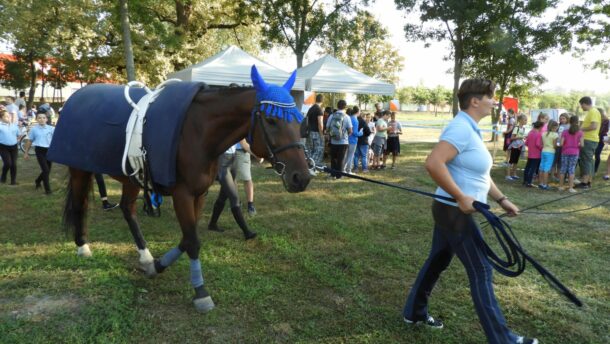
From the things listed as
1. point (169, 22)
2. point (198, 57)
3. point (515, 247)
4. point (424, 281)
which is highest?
point (169, 22)

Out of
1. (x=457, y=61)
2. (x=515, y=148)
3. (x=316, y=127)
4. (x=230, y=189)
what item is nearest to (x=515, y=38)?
(x=457, y=61)

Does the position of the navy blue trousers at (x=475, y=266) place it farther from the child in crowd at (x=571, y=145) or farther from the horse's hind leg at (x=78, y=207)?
the child in crowd at (x=571, y=145)

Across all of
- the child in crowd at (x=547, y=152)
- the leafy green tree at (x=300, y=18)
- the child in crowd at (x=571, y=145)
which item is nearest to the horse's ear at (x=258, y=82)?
the child in crowd at (x=571, y=145)

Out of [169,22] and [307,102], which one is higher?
[169,22]

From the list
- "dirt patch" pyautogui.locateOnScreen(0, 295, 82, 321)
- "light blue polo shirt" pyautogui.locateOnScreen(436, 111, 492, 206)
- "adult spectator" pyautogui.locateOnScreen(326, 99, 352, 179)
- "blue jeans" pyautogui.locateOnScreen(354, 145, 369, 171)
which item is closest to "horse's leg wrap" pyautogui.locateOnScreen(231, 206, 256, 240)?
"dirt patch" pyautogui.locateOnScreen(0, 295, 82, 321)

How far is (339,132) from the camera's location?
8711mm

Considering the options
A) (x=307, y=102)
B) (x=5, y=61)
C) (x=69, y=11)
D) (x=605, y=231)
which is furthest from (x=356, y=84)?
(x=5, y=61)

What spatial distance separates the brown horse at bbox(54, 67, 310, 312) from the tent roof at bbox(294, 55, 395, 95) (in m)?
8.97

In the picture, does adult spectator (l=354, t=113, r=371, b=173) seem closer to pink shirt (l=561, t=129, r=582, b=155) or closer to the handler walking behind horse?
pink shirt (l=561, t=129, r=582, b=155)

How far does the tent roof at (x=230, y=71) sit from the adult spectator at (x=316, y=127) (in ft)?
7.80

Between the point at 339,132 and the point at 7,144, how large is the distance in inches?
274

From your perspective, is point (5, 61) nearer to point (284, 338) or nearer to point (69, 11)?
point (69, 11)

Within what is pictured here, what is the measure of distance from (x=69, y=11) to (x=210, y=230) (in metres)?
21.8

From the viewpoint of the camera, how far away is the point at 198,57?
71.8 ft
